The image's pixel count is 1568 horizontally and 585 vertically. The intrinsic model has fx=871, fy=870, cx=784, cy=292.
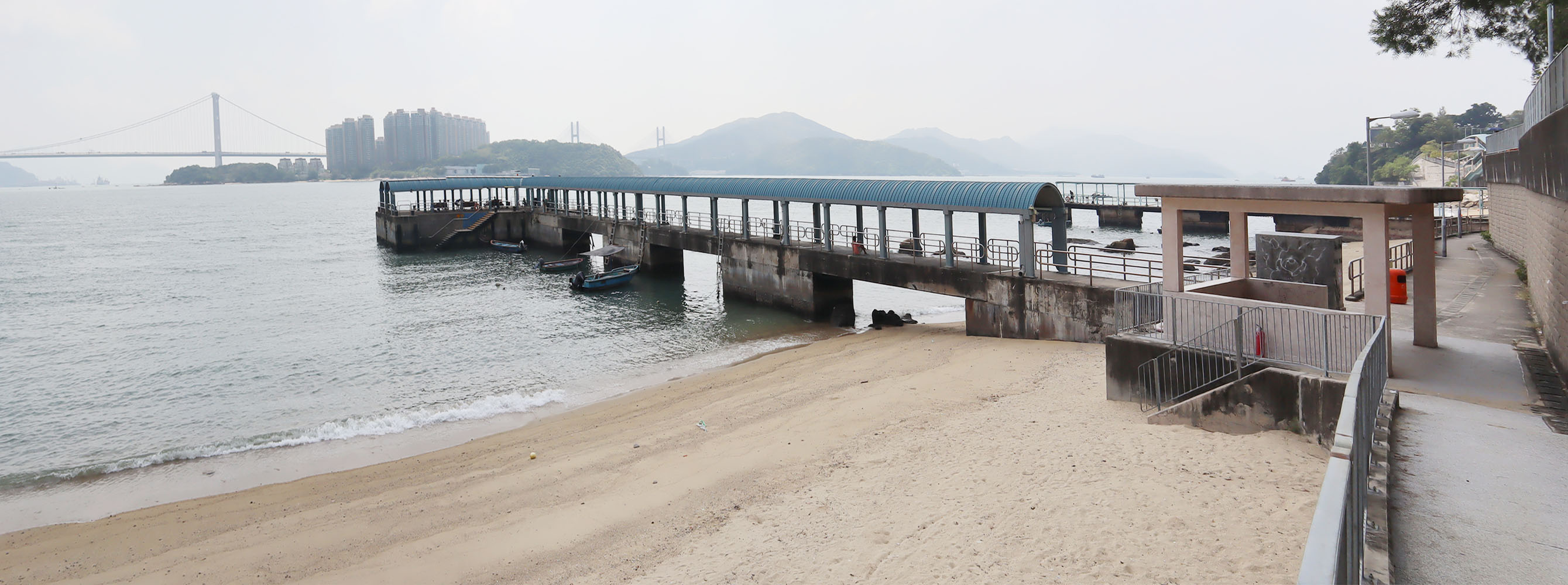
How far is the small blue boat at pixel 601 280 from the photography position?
1738 inches

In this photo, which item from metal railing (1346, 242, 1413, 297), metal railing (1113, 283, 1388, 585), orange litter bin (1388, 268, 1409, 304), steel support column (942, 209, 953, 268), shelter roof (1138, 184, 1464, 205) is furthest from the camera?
steel support column (942, 209, 953, 268)

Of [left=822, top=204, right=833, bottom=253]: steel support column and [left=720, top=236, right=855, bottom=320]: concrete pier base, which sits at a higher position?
[left=822, top=204, right=833, bottom=253]: steel support column

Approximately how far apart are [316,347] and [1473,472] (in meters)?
33.5

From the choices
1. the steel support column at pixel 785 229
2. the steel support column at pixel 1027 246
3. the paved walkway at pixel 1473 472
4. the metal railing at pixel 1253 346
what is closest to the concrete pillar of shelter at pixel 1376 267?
the metal railing at pixel 1253 346

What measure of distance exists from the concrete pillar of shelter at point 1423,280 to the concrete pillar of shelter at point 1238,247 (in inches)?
98.8

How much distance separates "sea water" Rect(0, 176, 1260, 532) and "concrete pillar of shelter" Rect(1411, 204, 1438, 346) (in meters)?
17.7

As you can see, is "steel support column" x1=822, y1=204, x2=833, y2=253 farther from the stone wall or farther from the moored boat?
the moored boat

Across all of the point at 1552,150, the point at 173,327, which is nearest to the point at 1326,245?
the point at 1552,150

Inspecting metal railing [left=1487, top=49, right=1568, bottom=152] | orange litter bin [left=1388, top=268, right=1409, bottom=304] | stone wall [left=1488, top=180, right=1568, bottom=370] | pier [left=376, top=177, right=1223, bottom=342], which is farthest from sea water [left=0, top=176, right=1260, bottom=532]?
metal railing [left=1487, top=49, right=1568, bottom=152]

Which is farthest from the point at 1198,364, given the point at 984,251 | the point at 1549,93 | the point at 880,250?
the point at 880,250

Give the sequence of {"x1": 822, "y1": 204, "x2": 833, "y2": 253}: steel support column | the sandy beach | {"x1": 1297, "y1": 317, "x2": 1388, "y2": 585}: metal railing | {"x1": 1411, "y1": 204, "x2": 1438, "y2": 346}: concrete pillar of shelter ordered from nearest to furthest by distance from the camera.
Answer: {"x1": 1297, "y1": 317, "x2": 1388, "y2": 585}: metal railing, the sandy beach, {"x1": 1411, "y1": 204, "x2": 1438, "y2": 346}: concrete pillar of shelter, {"x1": 822, "y1": 204, "x2": 833, "y2": 253}: steel support column

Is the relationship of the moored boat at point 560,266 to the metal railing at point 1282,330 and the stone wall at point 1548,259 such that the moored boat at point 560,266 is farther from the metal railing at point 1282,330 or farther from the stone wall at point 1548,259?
the stone wall at point 1548,259

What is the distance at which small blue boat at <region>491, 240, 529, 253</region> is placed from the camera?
65375 millimetres

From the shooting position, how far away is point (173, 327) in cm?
3728
